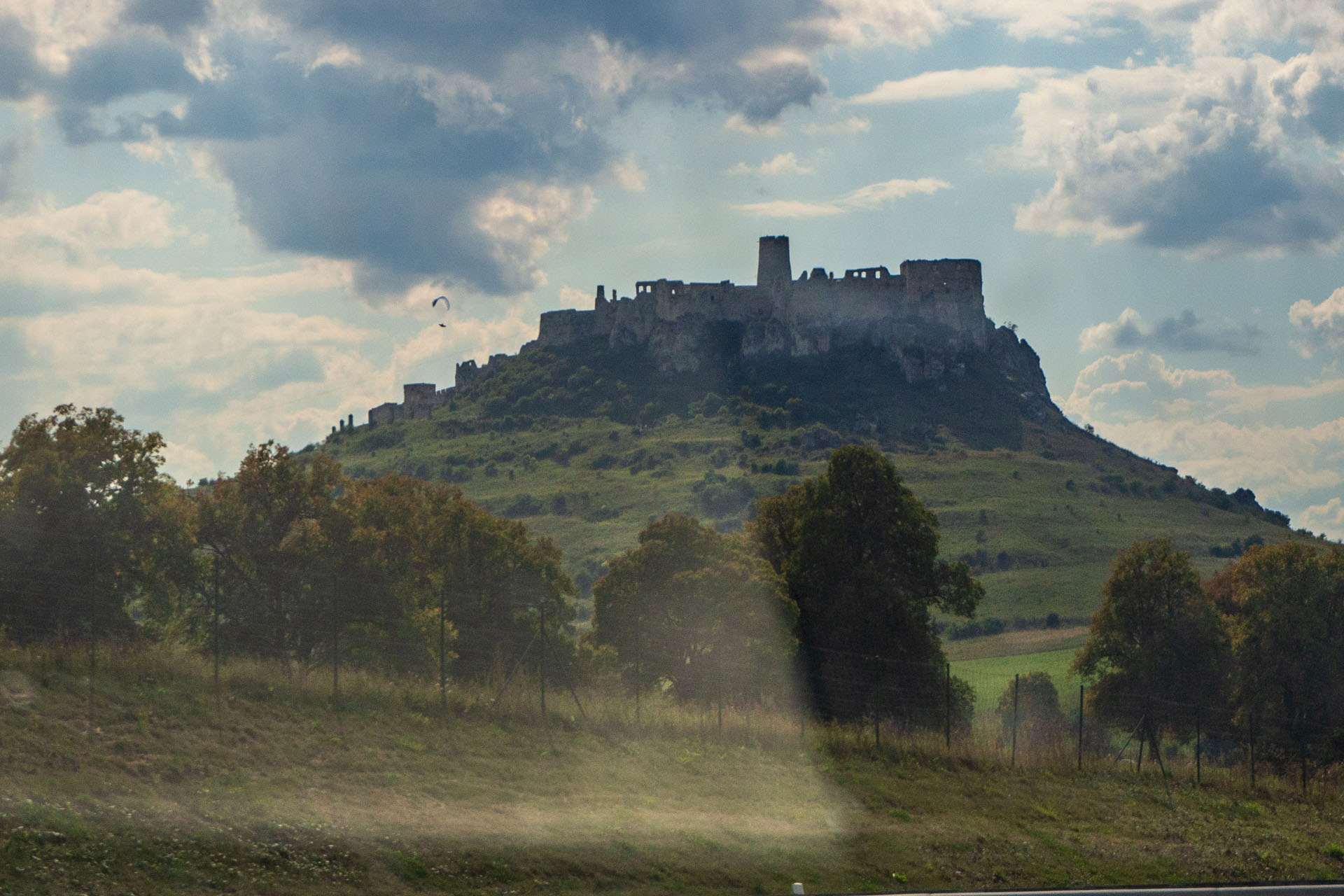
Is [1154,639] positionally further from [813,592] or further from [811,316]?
[811,316]

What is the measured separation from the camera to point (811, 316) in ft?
580


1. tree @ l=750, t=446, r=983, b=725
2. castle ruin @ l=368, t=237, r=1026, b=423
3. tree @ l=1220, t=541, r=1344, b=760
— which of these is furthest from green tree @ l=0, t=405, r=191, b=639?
castle ruin @ l=368, t=237, r=1026, b=423

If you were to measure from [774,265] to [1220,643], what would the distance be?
425 feet

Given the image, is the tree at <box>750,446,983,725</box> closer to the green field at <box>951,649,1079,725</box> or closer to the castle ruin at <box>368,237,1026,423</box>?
the green field at <box>951,649,1079,725</box>

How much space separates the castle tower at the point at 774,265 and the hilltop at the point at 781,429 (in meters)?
0.30

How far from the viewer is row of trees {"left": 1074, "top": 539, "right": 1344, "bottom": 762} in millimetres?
53969

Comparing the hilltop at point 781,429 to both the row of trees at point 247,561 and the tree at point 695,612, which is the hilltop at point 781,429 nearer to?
the tree at point 695,612

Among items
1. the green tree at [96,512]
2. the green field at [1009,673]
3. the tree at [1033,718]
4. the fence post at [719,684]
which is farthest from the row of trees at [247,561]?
the green field at [1009,673]

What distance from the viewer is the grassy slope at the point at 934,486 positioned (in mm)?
123938

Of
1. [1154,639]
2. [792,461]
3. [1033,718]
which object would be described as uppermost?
[792,461]

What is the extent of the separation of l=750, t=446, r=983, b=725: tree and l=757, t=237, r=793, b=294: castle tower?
4991 inches

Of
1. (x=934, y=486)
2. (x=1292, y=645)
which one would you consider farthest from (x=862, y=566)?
(x=934, y=486)

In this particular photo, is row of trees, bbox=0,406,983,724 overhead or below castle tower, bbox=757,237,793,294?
below

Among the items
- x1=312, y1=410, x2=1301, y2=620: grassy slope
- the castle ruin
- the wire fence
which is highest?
the castle ruin
